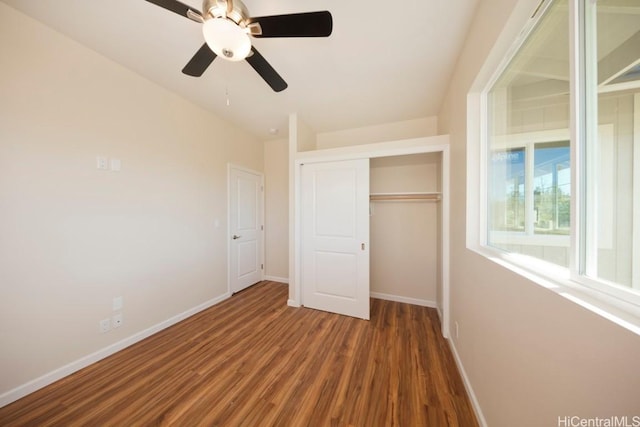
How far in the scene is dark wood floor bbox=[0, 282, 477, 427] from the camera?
4.45 feet

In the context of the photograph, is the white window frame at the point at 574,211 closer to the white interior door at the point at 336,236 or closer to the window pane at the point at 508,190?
the window pane at the point at 508,190

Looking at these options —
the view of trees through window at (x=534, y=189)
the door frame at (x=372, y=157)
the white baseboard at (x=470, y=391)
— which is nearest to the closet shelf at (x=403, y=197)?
the door frame at (x=372, y=157)

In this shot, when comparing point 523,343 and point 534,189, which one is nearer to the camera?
point 523,343

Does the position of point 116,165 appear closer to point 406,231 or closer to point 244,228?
point 244,228

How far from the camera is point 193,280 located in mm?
2736

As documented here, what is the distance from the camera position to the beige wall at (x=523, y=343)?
0.53m

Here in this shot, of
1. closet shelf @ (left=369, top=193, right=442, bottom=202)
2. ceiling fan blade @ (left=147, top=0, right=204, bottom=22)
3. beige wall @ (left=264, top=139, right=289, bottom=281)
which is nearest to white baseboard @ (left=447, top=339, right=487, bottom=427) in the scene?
closet shelf @ (left=369, top=193, right=442, bottom=202)

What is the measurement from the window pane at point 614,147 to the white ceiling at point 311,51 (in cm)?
109

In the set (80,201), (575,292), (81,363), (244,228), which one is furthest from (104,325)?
(575,292)

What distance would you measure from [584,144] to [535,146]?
1.25 ft

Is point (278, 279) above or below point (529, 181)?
below

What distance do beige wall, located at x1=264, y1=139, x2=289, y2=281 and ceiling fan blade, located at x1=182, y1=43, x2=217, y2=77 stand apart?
2.32 metres

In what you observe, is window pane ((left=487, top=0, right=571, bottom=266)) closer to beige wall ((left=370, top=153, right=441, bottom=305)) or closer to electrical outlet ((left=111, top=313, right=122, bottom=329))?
beige wall ((left=370, top=153, right=441, bottom=305))

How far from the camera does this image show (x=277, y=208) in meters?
3.96
